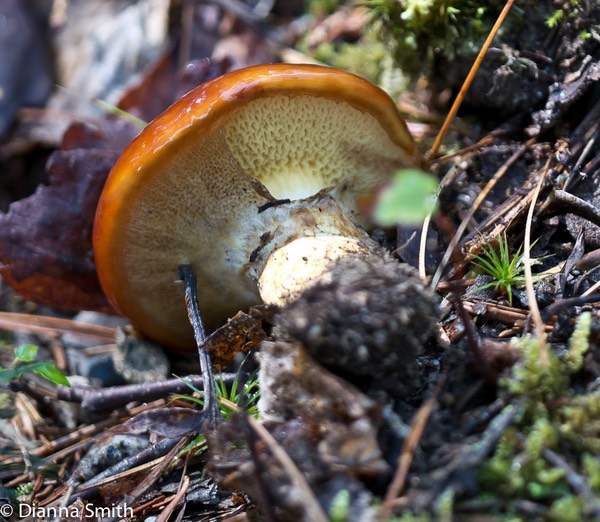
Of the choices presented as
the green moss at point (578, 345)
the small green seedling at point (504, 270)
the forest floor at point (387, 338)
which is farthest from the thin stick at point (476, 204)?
the green moss at point (578, 345)

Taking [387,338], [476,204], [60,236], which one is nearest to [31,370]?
[60,236]

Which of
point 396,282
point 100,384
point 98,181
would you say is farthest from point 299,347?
point 98,181

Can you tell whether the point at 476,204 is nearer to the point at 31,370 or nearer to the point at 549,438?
the point at 549,438

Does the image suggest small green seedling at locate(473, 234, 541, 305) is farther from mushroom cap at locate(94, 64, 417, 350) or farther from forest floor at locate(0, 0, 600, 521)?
mushroom cap at locate(94, 64, 417, 350)

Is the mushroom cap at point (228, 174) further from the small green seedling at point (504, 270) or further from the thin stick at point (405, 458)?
the thin stick at point (405, 458)

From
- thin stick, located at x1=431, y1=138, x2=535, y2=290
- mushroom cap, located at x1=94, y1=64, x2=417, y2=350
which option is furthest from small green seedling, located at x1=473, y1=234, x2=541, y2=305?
mushroom cap, located at x1=94, y1=64, x2=417, y2=350
